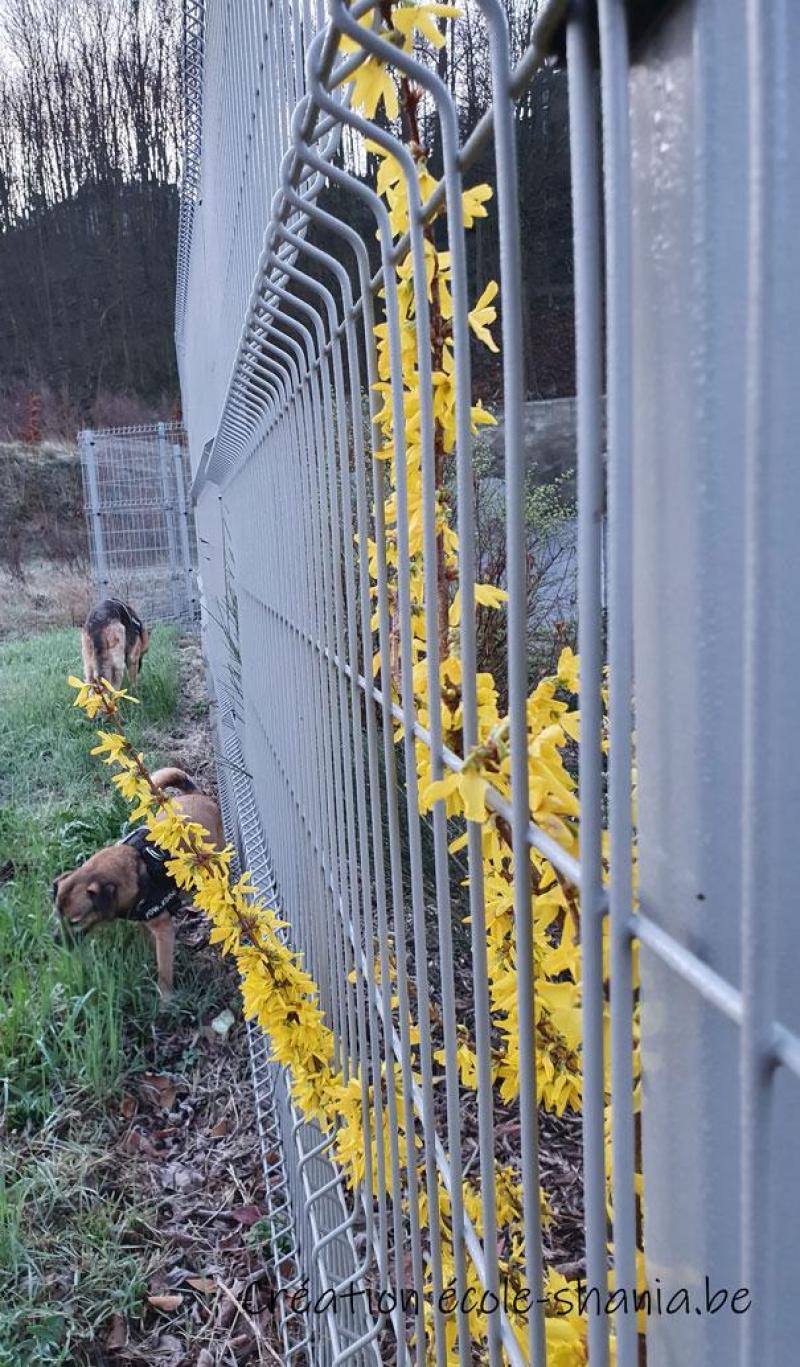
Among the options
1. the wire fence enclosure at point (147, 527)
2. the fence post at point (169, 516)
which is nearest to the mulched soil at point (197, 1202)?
the wire fence enclosure at point (147, 527)

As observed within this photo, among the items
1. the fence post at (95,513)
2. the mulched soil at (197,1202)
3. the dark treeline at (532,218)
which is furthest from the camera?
the fence post at (95,513)

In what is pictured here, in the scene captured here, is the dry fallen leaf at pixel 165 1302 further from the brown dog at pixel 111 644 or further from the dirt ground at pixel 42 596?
the dirt ground at pixel 42 596

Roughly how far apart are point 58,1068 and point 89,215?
27275mm

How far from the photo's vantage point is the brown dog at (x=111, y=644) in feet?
29.1

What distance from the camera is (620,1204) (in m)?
0.65

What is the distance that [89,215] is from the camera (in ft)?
86.6

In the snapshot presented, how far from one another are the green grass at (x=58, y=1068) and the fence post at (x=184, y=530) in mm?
6856

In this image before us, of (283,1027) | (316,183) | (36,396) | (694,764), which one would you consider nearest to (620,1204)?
(694,764)

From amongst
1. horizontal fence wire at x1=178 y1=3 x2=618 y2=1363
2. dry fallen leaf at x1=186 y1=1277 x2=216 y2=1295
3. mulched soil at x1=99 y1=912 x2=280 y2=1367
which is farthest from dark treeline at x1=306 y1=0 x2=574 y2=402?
dry fallen leaf at x1=186 y1=1277 x2=216 y2=1295

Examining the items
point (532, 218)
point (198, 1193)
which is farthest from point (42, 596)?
point (198, 1193)

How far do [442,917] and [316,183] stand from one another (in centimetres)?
100

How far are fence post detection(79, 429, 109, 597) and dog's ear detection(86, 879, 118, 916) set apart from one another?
9.00 meters

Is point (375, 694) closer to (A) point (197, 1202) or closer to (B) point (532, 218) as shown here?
(A) point (197, 1202)

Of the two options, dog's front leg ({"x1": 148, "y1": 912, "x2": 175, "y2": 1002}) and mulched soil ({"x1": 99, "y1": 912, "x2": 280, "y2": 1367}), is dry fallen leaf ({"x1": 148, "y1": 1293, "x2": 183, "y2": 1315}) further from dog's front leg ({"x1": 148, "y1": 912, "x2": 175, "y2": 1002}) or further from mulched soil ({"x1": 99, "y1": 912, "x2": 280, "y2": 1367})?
dog's front leg ({"x1": 148, "y1": 912, "x2": 175, "y2": 1002})
